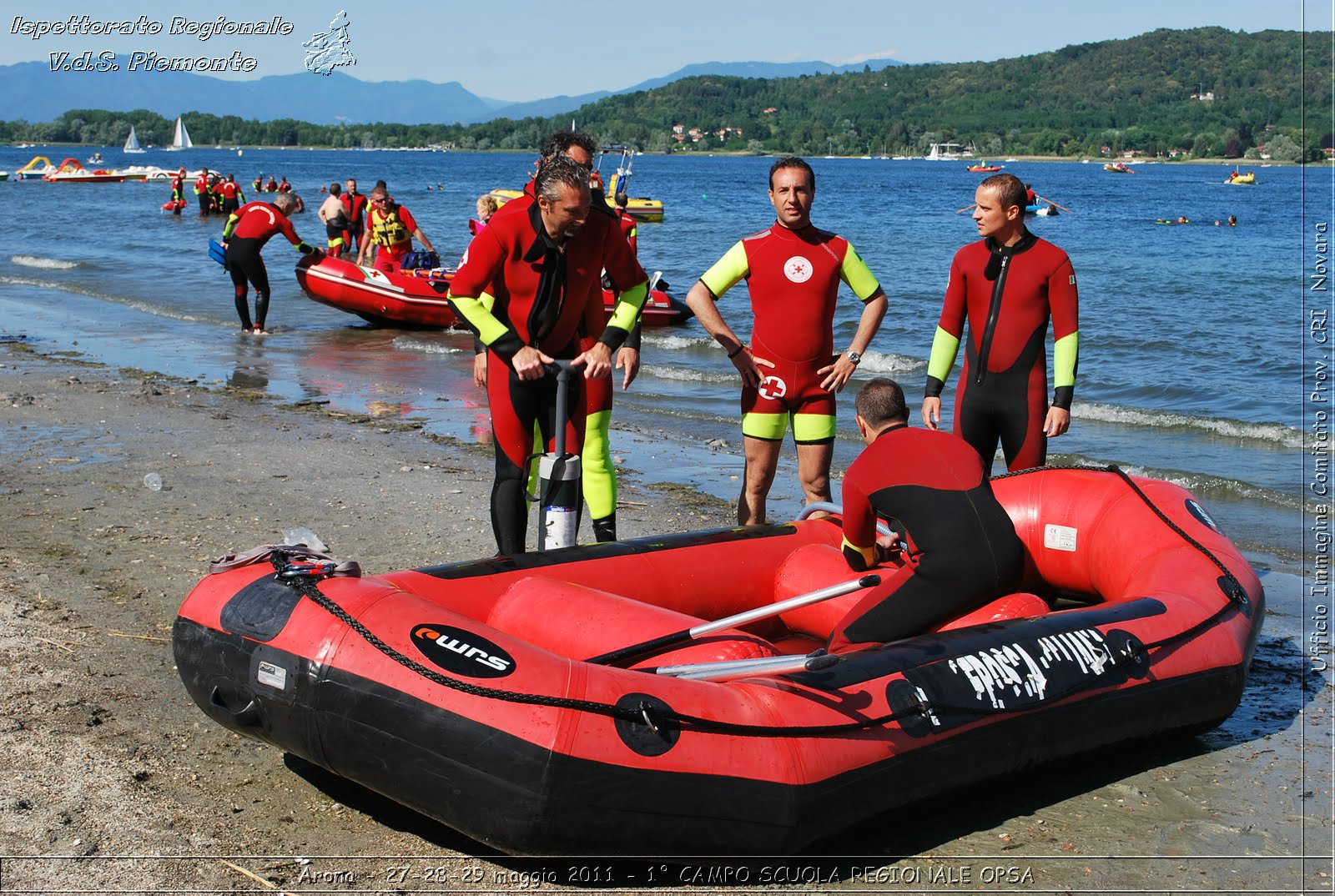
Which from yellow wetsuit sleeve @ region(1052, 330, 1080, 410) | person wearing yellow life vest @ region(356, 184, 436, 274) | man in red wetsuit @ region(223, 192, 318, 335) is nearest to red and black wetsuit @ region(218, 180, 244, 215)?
person wearing yellow life vest @ region(356, 184, 436, 274)

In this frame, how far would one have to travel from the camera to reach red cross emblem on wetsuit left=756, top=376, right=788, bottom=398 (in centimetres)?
577

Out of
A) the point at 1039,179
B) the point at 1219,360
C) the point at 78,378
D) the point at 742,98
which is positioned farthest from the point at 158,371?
the point at 742,98

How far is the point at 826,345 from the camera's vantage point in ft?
19.0

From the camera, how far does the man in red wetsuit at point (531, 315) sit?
16.4ft

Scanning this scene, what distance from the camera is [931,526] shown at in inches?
164

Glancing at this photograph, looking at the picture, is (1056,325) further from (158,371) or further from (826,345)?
(158,371)

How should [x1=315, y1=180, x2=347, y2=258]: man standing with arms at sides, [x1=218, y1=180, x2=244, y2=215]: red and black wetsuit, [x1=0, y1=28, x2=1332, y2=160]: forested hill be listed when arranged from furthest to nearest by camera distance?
[x1=0, y1=28, x2=1332, y2=160]: forested hill
[x1=218, y1=180, x2=244, y2=215]: red and black wetsuit
[x1=315, y1=180, x2=347, y2=258]: man standing with arms at sides

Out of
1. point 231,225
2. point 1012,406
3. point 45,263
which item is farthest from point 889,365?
point 45,263

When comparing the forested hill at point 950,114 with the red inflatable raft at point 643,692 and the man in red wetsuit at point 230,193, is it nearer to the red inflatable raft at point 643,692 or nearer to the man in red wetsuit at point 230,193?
the man in red wetsuit at point 230,193

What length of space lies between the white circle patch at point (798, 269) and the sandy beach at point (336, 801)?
6.86 ft

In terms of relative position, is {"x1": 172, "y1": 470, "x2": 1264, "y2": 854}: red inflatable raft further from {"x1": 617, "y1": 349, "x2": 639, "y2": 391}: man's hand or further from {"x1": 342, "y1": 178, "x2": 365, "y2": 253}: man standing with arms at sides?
{"x1": 342, "y1": 178, "x2": 365, "y2": 253}: man standing with arms at sides

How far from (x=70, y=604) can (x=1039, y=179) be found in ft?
256

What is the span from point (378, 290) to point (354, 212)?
330 centimetres

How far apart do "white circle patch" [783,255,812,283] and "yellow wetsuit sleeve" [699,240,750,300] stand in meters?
0.19
